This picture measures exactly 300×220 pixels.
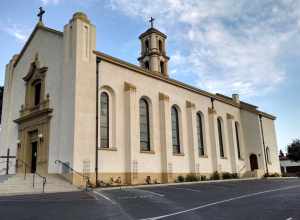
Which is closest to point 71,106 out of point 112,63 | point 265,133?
point 112,63

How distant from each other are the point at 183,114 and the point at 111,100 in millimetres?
8448

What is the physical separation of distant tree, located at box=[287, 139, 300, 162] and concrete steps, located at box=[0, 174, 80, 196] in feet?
155

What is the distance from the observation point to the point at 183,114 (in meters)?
28.6

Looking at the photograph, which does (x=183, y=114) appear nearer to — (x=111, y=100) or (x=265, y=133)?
(x=111, y=100)

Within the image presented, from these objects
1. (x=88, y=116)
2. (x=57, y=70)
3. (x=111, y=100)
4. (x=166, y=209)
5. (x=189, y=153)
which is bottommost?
(x=166, y=209)

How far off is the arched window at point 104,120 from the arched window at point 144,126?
3491 millimetres

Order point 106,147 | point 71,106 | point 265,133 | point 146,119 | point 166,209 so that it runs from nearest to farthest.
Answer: point 166,209
point 71,106
point 106,147
point 146,119
point 265,133

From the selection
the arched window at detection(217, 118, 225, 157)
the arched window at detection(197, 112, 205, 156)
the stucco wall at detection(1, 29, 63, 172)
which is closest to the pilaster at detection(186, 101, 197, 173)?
the arched window at detection(197, 112, 205, 156)

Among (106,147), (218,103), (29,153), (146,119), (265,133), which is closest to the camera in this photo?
(106,147)

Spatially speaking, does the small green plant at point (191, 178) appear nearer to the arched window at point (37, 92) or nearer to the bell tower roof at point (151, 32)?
the arched window at point (37, 92)

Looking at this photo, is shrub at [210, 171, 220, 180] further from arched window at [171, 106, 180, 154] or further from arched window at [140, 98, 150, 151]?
arched window at [140, 98, 150, 151]

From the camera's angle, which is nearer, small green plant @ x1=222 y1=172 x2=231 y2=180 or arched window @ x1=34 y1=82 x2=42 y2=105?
arched window @ x1=34 y1=82 x2=42 y2=105

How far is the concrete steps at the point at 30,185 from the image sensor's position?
14984mm

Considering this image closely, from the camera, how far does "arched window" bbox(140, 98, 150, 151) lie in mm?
24500
